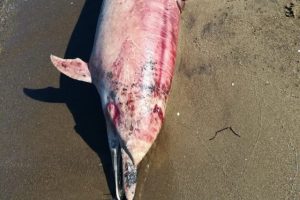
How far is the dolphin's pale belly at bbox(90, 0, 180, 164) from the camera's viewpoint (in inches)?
220

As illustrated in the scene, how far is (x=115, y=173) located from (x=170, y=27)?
2.06 m

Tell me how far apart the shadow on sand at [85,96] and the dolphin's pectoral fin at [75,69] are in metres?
0.44

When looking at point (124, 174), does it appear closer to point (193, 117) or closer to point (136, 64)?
point (193, 117)

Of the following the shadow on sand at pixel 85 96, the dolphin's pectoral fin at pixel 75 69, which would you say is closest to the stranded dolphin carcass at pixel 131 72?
the dolphin's pectoral fin at pixel 75 69

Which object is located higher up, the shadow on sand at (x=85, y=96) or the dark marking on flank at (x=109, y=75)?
the dark marking on flank at (x=109, y=75)

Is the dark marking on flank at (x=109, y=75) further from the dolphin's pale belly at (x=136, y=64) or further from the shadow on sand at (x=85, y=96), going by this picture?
the shadow on sand at (x=85, y=96)

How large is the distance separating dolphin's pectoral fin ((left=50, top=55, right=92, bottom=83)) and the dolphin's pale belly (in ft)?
0.41

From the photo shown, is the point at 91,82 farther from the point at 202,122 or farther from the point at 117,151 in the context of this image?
the point at 202,122

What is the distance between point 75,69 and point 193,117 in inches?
65.2

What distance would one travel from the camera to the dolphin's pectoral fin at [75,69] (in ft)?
20.8

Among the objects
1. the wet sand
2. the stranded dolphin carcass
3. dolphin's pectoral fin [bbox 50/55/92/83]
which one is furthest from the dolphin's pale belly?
the wet sand

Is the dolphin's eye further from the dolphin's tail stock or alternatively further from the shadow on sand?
the shadow on sand

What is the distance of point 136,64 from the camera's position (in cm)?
588

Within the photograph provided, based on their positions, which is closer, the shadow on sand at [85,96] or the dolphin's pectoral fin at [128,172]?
the dolphin's pectoral fin at [128,172]
